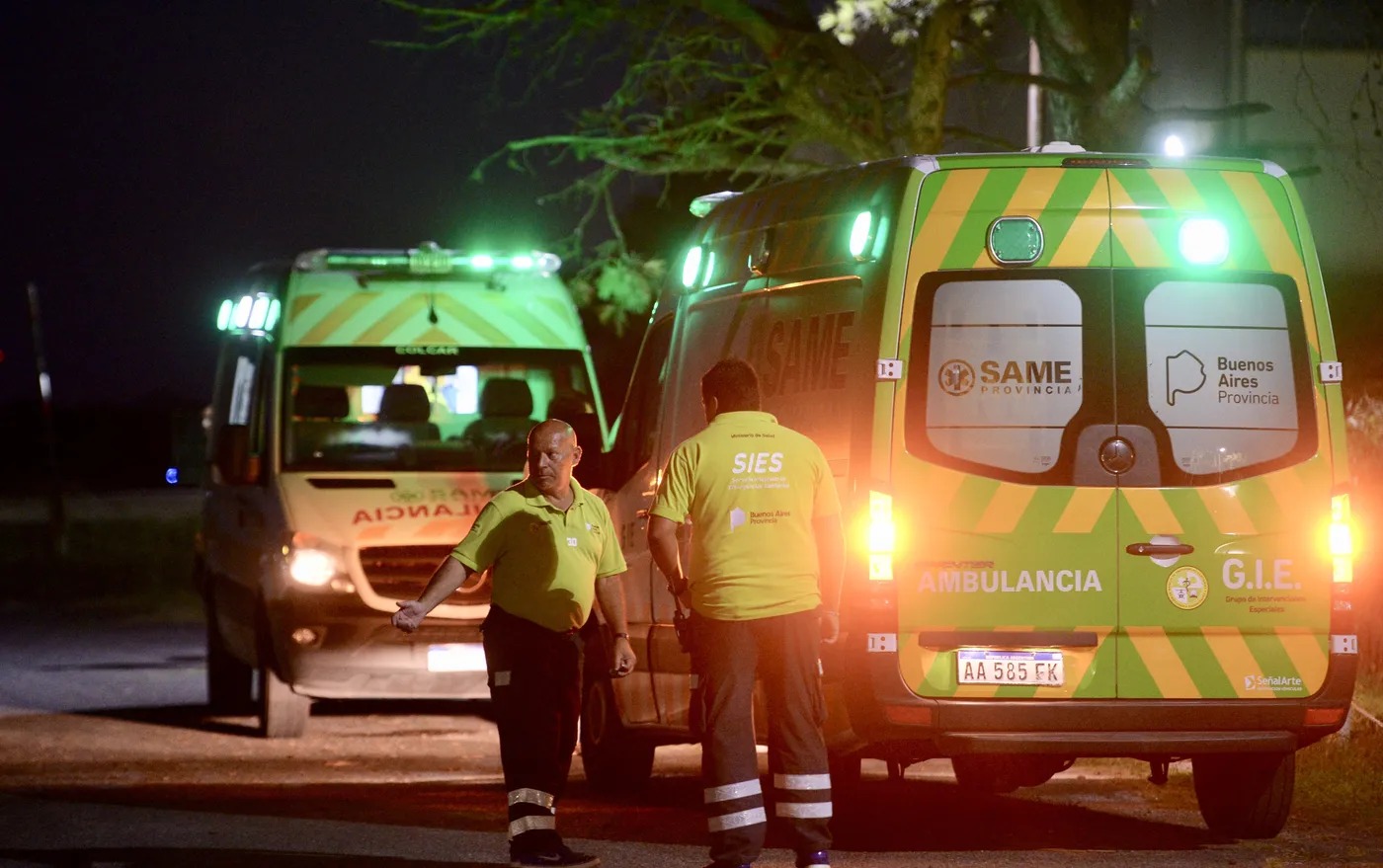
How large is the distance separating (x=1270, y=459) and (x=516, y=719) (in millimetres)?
2684

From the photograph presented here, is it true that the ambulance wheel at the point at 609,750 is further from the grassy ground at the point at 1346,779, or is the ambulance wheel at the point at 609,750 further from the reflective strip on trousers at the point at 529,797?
the grassy ground at the point at 1346,779

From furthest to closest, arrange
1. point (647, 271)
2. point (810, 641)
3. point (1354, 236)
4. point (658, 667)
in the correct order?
point (1354, 236)
point (647, 271)
point (658, 667)
point (810, 641)

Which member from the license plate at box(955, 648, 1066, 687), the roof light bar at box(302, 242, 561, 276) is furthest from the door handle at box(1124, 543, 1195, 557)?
the roof light bar at box(302, 242, 561, 276)

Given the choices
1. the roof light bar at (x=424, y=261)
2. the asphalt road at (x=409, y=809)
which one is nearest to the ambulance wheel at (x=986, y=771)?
the asphalt road at (x=409, y=809)

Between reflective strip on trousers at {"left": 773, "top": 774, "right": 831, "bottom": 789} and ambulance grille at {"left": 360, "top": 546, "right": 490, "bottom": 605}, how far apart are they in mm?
4978

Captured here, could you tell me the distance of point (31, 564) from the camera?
31828 millimetres

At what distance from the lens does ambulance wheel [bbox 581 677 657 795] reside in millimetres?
10148

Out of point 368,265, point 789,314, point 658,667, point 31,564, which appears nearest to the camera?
point 789,314

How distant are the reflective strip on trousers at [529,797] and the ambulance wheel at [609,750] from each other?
6.79ft

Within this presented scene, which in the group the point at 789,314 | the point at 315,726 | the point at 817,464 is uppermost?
the point at 789,314

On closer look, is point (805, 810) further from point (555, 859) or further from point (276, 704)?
point (276, 704)

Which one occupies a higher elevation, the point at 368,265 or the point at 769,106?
the point at 769,106

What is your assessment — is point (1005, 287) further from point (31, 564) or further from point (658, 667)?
point (31, 564)

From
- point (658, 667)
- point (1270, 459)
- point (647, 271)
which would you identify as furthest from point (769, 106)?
point (1270, 459)
